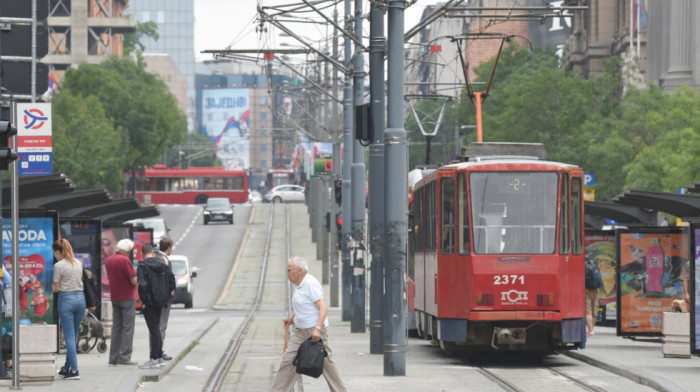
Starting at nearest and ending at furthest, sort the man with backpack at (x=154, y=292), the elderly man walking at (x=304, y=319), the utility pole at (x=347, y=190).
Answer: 1. the elderly man walking at (x=304, y=319)
2. the man with backpack at (x=154, y=292)
3. the utility pole at (x=347, y=190)

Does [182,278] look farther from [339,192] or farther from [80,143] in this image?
[80,143]

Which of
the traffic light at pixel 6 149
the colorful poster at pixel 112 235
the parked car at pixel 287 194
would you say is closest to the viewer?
the traffic light at pixel 6 149

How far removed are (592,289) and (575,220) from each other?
6.65 m

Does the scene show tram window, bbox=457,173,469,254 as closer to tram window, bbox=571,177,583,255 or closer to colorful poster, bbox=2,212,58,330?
tram window, bbox=571,177,583,255

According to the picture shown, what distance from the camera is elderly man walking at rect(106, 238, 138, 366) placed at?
62.3ft

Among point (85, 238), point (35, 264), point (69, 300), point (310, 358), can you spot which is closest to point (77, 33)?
point (85, 238)

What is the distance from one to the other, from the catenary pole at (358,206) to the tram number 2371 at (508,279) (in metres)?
8.37

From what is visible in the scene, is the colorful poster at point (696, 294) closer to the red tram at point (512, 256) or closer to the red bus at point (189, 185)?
the red tram at point (512, 256)

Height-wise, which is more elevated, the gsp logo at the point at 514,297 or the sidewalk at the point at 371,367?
the gsp logo at the point at 514,297

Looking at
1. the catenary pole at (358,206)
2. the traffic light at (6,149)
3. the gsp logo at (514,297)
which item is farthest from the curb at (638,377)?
the catenary pole at (358,206)

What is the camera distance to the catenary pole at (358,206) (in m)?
28.4

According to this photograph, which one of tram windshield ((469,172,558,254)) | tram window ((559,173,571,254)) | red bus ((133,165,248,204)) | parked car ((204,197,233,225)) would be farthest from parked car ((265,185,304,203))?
tram window ((559,173,571,254))

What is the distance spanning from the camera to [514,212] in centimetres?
2022

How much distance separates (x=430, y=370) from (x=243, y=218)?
7582 cm
